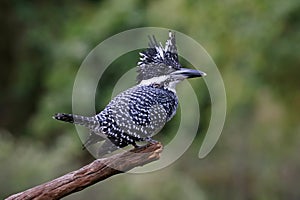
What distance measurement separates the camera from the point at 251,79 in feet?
39.7

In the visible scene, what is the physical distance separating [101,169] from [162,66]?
2.35 feet

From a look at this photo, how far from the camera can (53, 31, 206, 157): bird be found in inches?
163

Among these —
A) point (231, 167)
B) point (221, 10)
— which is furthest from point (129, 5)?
point (231, 167)

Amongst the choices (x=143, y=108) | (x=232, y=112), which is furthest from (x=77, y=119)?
(x=232, y=112)

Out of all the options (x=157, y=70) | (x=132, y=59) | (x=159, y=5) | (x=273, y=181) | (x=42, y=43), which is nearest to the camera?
(x=157, y=70)

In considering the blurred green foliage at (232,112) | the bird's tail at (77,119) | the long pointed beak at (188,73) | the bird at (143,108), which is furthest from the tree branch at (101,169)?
the blurred green foliage at (232,112)

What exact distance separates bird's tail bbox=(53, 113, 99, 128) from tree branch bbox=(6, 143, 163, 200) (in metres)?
0.21

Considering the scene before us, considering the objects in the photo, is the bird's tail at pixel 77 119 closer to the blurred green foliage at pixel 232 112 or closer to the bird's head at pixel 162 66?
the bird's head at pixel 162 66

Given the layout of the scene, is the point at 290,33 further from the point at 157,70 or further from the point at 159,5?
the point at 157,70

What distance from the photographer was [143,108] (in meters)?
4.32

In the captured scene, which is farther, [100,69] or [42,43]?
[42,43]

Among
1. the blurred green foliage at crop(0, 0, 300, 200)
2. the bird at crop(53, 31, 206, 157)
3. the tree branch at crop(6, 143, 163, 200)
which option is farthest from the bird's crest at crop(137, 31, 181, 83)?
the blurred green foliage at crop(0, 0, 300, 200)

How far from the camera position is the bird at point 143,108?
4133 mm

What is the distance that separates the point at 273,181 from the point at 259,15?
2.60 metres
